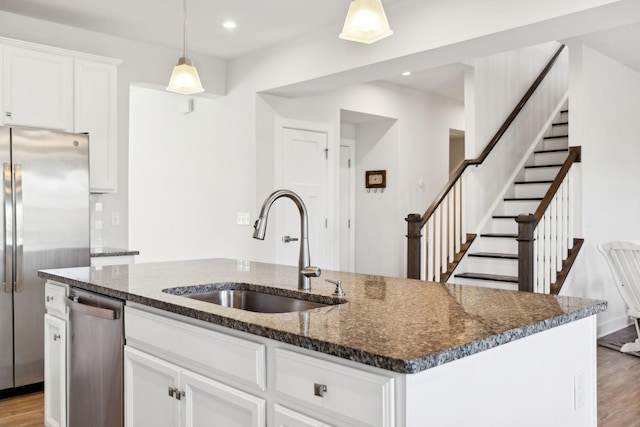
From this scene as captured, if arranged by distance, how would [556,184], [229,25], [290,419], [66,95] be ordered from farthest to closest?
[556,184] → [229,25] → [66,95] → [290,419]

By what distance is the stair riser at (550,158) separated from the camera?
6387 millimetres

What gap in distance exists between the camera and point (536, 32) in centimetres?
338

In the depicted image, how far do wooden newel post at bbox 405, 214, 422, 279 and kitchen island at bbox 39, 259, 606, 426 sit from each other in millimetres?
2820

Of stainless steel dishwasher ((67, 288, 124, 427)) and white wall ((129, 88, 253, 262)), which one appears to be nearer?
stainless steel dishwasher ((67, 288, 124, 427))

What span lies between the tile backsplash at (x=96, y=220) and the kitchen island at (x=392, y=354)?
2.62 m

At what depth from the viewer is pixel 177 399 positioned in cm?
193

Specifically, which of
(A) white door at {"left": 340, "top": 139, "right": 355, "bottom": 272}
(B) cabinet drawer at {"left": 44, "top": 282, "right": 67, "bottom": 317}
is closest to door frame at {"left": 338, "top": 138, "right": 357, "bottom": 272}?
(A) white door at {"left": 340, "top": 139, "right": 355, "bottom": 272}

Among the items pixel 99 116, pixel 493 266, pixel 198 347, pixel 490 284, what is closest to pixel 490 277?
pixel 490 284

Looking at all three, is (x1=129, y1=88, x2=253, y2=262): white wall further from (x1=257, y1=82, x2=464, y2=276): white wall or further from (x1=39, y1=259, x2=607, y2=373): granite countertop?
(x1=39, y1=259, x2=607, y2=373): granite countertop

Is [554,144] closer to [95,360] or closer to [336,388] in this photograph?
[95,360]

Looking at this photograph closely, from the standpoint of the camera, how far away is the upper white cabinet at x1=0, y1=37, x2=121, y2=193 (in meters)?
3.91

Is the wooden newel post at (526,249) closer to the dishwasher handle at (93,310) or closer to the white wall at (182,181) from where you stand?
the white wall at (182,181)

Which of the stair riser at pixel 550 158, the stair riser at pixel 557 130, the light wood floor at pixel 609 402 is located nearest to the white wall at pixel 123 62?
the light wood floor at pixel 609 402

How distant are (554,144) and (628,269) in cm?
259
